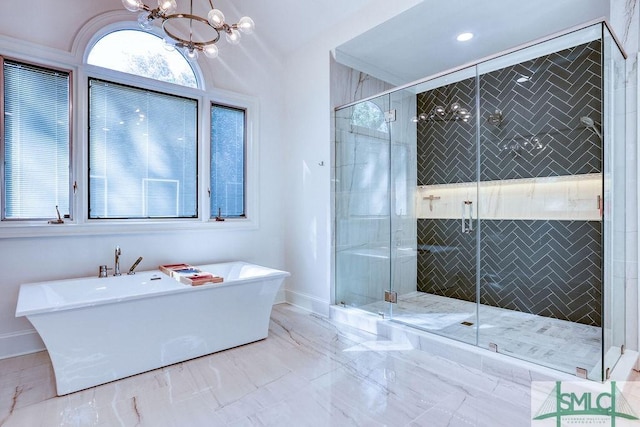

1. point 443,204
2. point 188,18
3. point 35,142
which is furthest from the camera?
point 443,204

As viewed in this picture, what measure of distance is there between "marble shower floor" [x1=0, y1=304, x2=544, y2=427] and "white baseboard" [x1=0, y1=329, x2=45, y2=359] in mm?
78

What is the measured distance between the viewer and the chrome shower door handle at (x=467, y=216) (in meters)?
3.95

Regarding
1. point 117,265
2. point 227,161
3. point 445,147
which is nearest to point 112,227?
point 117,265

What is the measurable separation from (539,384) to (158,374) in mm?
2628

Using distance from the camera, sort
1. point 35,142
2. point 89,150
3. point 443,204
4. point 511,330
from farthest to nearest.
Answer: point 443,204 → point 511,330 → point 89,150 → point 35,142

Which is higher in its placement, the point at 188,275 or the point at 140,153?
the point at 140,153

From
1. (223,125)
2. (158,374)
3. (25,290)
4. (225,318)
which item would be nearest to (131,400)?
(158,374)

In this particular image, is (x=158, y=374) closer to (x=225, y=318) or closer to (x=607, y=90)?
(x=225, y=318)

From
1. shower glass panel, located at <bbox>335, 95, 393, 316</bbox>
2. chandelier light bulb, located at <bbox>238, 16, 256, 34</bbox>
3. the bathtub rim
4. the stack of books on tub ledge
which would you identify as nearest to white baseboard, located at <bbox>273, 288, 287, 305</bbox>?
shower glass panel, located at <bbox>335, 95, 393, 316</bbox>

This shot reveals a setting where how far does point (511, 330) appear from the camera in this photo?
3.24 meters

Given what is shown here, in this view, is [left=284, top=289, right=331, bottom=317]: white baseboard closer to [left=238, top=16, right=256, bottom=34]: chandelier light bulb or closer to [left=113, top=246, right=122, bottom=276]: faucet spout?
[left=113, top=246, right=122, bottom=276]: faucet spout

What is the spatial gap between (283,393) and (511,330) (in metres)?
2.31

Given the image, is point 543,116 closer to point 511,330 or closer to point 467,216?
point 467,216

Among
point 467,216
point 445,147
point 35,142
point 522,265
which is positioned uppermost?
point 445,147
